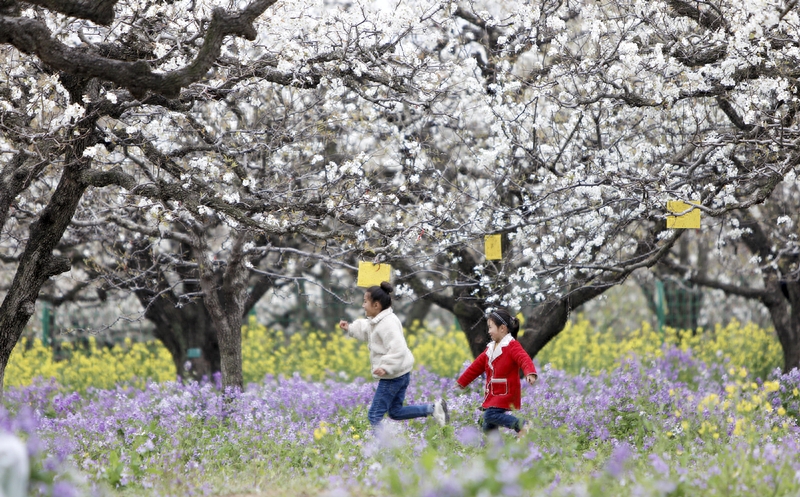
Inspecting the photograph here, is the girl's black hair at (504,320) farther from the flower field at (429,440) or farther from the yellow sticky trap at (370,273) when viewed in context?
the yellow sticky trap at (370,273)

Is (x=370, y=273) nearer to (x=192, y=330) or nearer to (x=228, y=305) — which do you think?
(x=228, y=305)

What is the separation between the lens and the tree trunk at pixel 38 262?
6.39 m

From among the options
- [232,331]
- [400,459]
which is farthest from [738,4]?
[232,331]

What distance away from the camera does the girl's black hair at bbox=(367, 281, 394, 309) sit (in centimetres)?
698

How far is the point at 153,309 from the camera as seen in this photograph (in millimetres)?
10656

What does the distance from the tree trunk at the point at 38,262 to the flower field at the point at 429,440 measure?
2.50 feet

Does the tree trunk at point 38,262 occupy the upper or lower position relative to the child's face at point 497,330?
upper

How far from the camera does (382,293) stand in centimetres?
701

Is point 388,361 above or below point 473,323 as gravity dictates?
below

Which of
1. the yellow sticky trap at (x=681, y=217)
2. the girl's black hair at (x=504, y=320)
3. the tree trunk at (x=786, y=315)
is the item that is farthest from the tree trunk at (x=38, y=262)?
the tree trunk at (x=786, y=315)

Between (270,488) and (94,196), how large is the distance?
4497mm

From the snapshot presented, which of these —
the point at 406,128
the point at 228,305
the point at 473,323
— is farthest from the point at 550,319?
the point at 228,305

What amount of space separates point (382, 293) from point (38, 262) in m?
2.52

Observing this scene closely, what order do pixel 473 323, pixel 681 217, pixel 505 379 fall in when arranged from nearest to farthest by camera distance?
pixel 505 379 < pixel 681 217 < pixel 473 323
